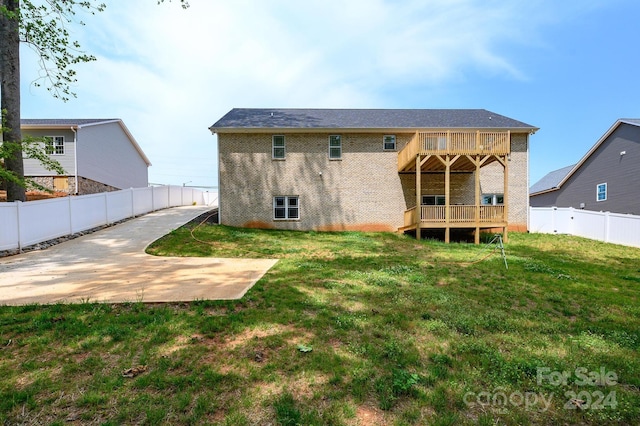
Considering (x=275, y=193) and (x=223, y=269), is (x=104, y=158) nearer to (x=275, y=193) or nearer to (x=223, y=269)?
(x=275, y=193)

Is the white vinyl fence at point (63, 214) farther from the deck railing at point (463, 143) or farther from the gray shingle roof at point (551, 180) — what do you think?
the gray shingle roof at point (551, 180)

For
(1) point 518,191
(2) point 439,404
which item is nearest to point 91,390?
(2) point 439,404

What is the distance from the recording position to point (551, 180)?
25750mm

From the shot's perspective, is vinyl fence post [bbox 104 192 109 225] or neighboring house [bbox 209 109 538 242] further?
neighboring house [bbox 209 109 538 242]

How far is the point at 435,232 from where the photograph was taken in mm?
15508

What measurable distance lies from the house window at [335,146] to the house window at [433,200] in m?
5.54

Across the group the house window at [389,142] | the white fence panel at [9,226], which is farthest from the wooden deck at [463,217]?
the white fence panel at [9,226]

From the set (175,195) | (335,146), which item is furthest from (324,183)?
(175,195)

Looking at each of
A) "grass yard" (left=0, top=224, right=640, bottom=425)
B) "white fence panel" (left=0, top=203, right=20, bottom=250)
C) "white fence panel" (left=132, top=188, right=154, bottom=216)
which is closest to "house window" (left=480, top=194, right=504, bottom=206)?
"grass yard" (left=0, top=224, right=640, bottom=425)

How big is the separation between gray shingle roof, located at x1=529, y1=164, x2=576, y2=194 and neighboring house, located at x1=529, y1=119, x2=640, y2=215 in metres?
1.36

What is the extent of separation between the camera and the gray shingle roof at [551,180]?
2411 cm

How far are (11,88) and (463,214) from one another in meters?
20.3

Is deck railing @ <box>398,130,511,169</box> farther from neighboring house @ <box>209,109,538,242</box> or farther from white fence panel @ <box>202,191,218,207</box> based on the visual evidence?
white fence panel @ <box>202,191,218,207</box>

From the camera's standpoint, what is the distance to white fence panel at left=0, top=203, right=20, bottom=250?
8734 millimetres
